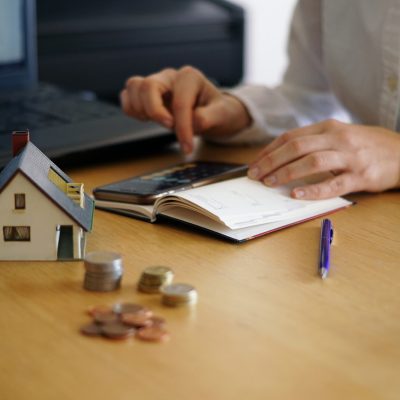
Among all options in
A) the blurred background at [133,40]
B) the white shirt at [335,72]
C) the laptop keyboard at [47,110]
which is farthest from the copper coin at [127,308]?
the blurred background at [133,40]

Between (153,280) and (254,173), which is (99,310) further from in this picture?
(254,173)

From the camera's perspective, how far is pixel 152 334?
0.57 metres

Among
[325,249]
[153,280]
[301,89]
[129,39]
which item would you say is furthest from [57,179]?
[129,39]

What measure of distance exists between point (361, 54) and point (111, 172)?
1.42ft

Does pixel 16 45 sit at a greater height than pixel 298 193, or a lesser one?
greater

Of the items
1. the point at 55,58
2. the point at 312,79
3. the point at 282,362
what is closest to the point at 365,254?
the point at 282,362

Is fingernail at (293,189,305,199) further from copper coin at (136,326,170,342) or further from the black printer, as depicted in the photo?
the black printer

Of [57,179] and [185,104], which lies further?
[185,104]

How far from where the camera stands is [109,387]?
50cm

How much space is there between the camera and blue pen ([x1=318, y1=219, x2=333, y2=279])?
2.27 ft

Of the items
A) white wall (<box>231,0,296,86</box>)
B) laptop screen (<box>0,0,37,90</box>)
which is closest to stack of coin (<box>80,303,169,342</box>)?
laptop screen (<box>0,0,37,90</box>)

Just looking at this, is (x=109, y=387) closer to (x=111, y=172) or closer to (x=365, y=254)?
(x=365, y=254)

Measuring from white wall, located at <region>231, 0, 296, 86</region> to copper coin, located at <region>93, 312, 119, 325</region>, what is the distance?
1.87 meters

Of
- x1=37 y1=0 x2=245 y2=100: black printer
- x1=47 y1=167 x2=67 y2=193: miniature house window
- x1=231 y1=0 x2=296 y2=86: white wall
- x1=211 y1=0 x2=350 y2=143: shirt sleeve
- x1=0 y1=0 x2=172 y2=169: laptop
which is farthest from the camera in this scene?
x1=231 y1=0 x2=296 y2=86: white wall
